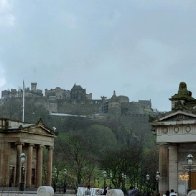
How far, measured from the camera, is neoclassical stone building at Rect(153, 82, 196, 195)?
170 feet

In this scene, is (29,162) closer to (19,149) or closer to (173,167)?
(19,149)

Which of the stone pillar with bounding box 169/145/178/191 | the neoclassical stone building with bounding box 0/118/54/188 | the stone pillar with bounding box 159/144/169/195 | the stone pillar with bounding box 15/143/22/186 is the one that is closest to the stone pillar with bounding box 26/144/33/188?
the neoclassical stone building with bounding box 0/118/54/188

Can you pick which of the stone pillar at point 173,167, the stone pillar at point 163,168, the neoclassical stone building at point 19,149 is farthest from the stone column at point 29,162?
the stone pillar at point 173,167

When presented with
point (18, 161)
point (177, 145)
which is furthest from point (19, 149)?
point (177, 145)

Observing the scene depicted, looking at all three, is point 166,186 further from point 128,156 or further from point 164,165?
point 128,156

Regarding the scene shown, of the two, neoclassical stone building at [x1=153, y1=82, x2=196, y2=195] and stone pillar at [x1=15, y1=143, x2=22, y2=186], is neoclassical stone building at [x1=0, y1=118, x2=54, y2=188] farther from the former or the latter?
neoclassical stone building at [x1=153, y1=82, x2=196, y2=195]

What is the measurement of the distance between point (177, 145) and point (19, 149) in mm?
30397

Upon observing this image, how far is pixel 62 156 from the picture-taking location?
121 m

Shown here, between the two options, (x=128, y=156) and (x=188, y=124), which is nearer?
(x=188, y=124)

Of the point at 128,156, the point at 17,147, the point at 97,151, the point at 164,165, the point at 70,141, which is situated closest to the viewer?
the point at 164,165

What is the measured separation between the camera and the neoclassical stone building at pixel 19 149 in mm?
77688

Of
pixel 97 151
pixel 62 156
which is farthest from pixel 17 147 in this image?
pixel 97 151

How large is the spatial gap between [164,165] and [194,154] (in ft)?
13.5

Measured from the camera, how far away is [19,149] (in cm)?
7762
